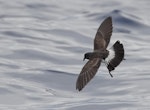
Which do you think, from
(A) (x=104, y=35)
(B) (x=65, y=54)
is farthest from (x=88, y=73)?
(B) (x=65, y=54)

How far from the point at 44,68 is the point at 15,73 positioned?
0.49m

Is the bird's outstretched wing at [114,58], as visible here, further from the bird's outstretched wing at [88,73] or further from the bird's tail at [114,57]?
the bird's outstretched wing at [88,73]

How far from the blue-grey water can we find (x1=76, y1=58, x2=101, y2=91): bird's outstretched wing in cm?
115

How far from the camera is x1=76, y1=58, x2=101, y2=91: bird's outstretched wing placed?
6599 mm

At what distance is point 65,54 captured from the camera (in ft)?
36.0

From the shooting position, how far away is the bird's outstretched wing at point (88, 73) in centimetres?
660

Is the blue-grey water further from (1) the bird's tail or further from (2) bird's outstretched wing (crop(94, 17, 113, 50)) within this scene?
(1) the bird's tail

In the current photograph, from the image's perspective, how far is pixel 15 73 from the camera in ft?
32.2

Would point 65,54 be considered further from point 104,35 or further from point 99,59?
point 99,59

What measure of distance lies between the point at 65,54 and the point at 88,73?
4.16 m

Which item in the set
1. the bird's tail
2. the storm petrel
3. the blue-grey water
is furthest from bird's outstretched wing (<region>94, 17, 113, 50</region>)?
the blue-grey water

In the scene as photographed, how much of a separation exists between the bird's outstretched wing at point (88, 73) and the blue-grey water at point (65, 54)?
1150 millimetres

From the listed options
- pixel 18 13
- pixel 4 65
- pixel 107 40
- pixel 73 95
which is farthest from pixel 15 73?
pixel 18 13

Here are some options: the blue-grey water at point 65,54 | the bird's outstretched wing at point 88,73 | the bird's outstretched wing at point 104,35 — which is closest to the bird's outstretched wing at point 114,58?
the bird's outstretched wing at point 88,73
